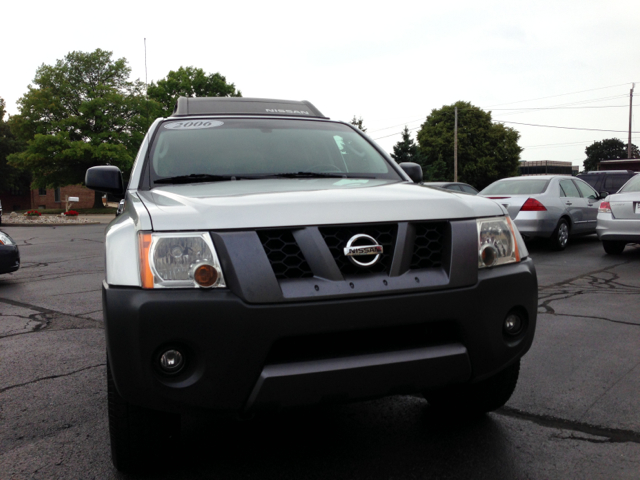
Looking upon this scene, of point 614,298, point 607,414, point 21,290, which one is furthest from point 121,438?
point 21,290

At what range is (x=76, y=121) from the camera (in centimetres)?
4222

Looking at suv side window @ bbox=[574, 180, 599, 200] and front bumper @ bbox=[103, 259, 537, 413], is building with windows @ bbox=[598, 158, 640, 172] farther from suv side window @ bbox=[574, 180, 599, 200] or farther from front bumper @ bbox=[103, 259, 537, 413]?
front bumper @ bbox=[103, 259, 537, 413]

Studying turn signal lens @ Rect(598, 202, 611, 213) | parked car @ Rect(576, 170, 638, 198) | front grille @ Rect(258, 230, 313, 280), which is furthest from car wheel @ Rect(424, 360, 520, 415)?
parked car @ Rect(576, 170, 638, 198)

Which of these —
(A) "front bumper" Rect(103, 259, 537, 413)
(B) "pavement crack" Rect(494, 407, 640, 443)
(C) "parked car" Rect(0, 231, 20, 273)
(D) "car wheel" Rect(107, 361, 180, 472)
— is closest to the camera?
(A) "front bumper" Rect(103, 259, 537, 413)

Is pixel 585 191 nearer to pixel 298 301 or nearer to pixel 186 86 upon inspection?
pixel 298 301

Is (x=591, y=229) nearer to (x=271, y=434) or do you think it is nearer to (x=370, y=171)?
(x=370, y=171)

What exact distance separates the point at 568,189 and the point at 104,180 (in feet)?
33.1

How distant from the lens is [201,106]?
5.47 meters

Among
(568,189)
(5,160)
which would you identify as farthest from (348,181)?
(5,160)

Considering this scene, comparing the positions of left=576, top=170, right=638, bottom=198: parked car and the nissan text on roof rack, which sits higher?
left=576, top=170, right=638, bottom=198: parked car

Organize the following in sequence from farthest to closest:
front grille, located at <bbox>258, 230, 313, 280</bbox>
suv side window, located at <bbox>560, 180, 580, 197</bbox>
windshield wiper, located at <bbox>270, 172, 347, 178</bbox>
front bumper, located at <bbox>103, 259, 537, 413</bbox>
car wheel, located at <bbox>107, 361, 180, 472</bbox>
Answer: suv side window, located at <bbox>560, 180, 580, 197</bbox>
windshield wiper, located at <bbox>270, 172, 347, 178</bbox>
car wheel, located at <bbox>107, 361, 180, 472</bbox>
front grille, located at <bbox>258, 230, 313, 280</bbox>
front bumper, located at <bbox>103, 259, 537, 413</bbox>

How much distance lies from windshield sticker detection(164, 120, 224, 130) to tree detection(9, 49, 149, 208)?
39.3 m

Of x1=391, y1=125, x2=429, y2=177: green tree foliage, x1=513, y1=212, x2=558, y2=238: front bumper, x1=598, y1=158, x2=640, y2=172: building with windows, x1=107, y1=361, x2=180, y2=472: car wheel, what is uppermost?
x1=391, y1=125, x2=429, y2=177: green tree foliage

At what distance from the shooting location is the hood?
2.16m
